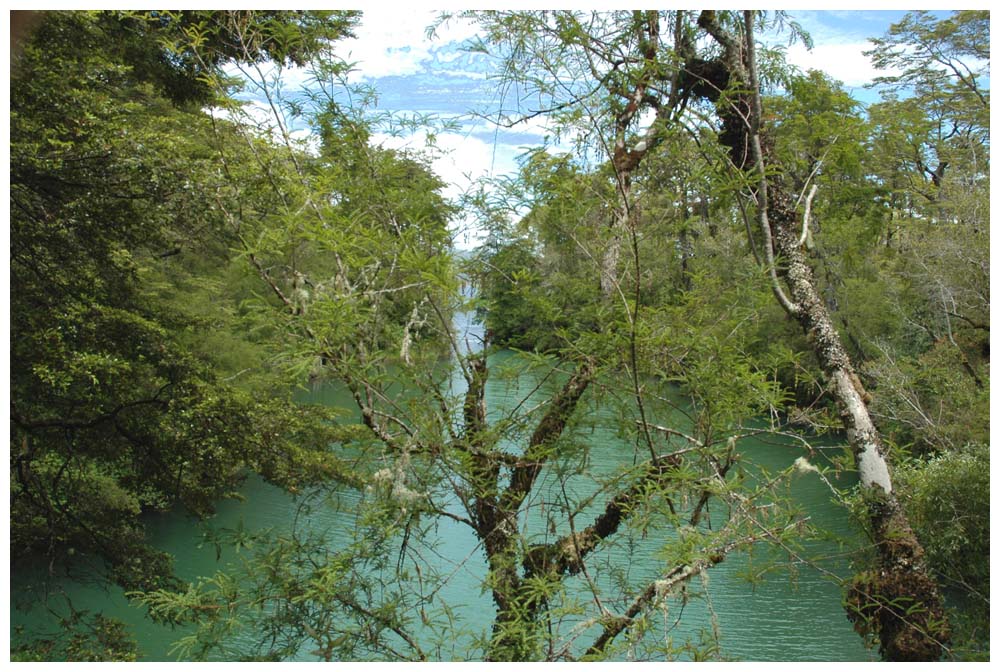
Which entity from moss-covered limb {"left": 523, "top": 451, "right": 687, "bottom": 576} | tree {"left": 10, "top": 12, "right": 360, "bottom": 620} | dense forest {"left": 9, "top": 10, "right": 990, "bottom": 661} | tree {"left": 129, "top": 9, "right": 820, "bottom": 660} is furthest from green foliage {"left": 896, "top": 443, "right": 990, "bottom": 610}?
tree {"left": 10, "top": 12, "right": 360, "bottom": 620}

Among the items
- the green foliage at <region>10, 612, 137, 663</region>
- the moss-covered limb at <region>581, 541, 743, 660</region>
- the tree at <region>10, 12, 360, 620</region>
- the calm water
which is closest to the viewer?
the moss-covered limb at <region>581, 541, 743, 660</region>

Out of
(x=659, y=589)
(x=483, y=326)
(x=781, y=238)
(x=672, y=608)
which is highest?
(x=781, y=238)

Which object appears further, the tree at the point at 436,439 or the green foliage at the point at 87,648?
the green foliage at the point at 87,648

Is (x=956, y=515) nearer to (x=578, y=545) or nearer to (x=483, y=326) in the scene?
(x=578, y=545)

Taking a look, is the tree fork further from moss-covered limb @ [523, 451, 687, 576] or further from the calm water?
the calm water

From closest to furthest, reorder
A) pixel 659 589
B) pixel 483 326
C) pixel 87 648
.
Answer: pixel 659 589 < pixel 483 326 < pixel 87 648

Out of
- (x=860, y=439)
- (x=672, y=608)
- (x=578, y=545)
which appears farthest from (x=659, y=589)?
(x=672, y=608)

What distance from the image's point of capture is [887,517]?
216 centimetres

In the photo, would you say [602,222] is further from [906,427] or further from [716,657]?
[906,427]

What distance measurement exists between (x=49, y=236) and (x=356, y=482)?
2.07 m

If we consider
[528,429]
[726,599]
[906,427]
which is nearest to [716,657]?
[528,429]

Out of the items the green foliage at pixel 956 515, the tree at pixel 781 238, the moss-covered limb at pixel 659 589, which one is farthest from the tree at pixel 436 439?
the green foliage at pixel 956 515

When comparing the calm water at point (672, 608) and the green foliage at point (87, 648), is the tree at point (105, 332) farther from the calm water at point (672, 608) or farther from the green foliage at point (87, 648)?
the calm water at point (672, 608)

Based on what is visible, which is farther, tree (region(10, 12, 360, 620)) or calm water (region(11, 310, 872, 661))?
calm water (region(11, 310, 872, 661))
